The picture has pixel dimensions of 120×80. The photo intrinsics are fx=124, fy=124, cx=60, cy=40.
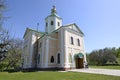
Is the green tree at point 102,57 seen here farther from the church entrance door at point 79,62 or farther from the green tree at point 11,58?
the green tree at point 11,58

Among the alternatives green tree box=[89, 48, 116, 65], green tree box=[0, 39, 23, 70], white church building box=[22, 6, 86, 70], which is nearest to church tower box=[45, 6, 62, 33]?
white church building box=[22, 6, 86, 70]

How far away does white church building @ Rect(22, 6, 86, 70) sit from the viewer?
23.0 metres

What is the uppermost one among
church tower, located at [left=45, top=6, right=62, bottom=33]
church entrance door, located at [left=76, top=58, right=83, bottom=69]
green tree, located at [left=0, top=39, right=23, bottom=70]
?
church tower, located at [left=45, top=6, right=62, bottom=33]

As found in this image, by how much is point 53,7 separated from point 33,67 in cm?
1598

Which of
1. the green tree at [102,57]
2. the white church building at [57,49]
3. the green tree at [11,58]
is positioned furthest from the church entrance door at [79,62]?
the green tree at [102,57]

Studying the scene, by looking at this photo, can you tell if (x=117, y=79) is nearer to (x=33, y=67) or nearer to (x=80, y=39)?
(x=80, y=39)

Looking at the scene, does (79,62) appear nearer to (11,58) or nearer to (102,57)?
(11,58)

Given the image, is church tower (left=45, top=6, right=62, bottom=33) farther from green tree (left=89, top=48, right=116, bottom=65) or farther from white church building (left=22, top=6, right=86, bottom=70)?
green tree (left=89, top=48, right=116, bottom=65)

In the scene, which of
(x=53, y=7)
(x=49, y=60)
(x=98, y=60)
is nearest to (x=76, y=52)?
(x=49, y=60)

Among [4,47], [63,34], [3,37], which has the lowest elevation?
[4,47]

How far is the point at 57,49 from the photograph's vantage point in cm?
2434

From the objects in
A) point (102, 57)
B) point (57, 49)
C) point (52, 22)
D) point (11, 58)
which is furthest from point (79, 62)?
point (102, 57)

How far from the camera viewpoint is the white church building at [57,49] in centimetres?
2295

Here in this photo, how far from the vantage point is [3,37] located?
786cm
